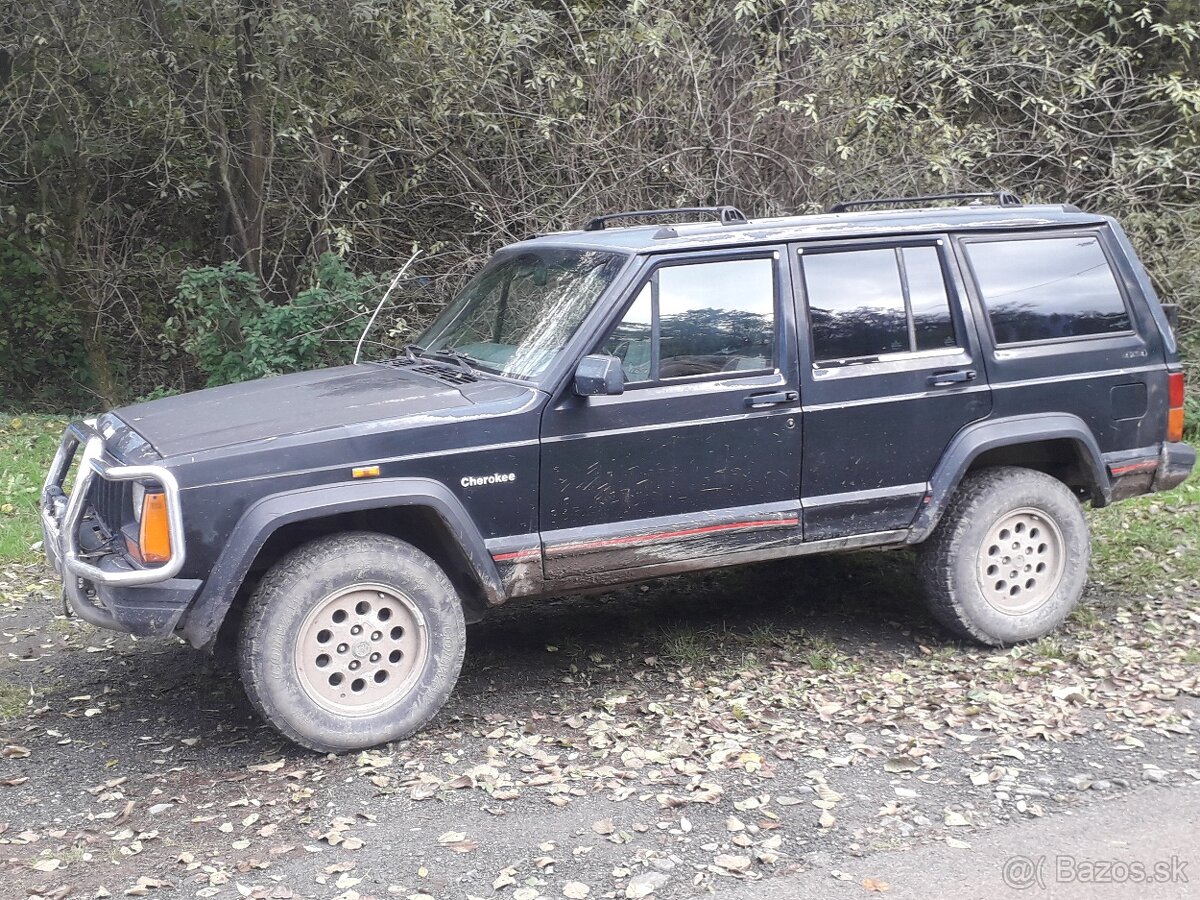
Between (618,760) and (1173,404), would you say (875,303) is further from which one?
(618,760)

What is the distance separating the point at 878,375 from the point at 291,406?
2.48m

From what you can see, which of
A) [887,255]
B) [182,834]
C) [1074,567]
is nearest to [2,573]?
[182,834]

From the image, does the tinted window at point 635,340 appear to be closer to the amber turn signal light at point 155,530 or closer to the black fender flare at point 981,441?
the black fender flare at point 981,441

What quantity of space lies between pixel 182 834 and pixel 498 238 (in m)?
6.88

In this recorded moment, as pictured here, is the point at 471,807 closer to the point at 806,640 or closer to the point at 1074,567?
the point at 806,640

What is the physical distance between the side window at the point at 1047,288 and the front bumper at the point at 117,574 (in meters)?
3.60

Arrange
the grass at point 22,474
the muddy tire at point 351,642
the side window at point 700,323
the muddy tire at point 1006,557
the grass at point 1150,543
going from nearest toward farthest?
the muddy tire at point 351,642
the side window at point 700,323
the muddy tire at point 1006,557
the grass at point 1150,543
the grass at point 22,474

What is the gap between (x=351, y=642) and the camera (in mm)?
4434

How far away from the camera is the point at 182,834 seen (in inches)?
153

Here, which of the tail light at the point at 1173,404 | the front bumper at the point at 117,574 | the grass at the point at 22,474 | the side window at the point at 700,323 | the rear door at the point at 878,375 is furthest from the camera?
the grass at the point at 22,474

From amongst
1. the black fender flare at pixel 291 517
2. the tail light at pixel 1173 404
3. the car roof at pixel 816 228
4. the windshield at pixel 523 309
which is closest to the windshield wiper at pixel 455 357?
the windshield at pixel 523 309

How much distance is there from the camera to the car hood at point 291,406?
438 cm

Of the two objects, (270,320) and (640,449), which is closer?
(640,449)

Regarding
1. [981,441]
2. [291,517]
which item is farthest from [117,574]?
[981,441]
